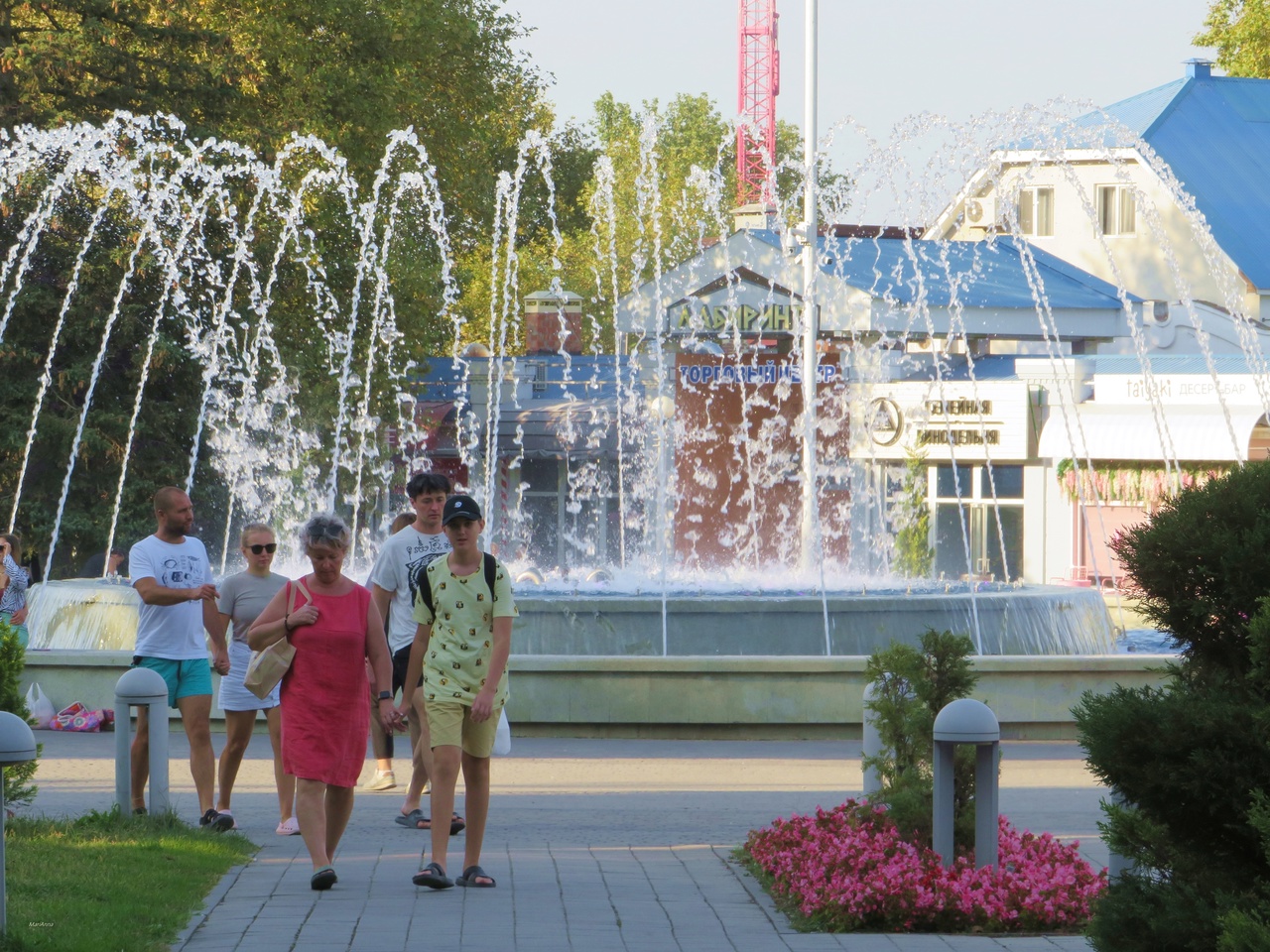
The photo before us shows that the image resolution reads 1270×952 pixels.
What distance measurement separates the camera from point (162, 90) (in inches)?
1204

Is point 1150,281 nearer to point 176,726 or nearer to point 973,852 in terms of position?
point 176,726

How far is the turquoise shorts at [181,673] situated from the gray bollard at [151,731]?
291 millimetres

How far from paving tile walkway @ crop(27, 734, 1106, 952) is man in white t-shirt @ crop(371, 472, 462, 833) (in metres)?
0.29

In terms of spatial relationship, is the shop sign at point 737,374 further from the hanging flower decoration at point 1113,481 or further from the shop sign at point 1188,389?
the shop sign at point 1188,389

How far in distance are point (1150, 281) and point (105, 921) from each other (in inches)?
1724

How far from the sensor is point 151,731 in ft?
28.2

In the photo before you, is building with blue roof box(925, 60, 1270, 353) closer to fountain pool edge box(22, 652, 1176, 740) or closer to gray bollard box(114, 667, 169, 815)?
fountain pool edge box(22, 652, 1176, 740)

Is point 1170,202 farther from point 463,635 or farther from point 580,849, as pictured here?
point 463,635

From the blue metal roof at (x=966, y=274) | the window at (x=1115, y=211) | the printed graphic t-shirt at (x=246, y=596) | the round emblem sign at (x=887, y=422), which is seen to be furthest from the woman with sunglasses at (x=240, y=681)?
the window at (x=1115, y=211)

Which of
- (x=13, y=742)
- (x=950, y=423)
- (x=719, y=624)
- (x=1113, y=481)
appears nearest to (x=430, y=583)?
(x=13, y=742)

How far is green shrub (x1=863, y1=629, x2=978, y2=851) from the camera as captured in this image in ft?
24.6

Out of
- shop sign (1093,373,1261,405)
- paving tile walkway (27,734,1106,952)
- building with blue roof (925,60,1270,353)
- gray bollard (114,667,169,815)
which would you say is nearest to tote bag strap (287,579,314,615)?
paving tile walkway (27,734,1106,952)

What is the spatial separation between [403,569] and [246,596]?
804 mm

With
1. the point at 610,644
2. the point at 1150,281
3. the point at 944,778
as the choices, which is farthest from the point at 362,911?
the point at 1150,281
